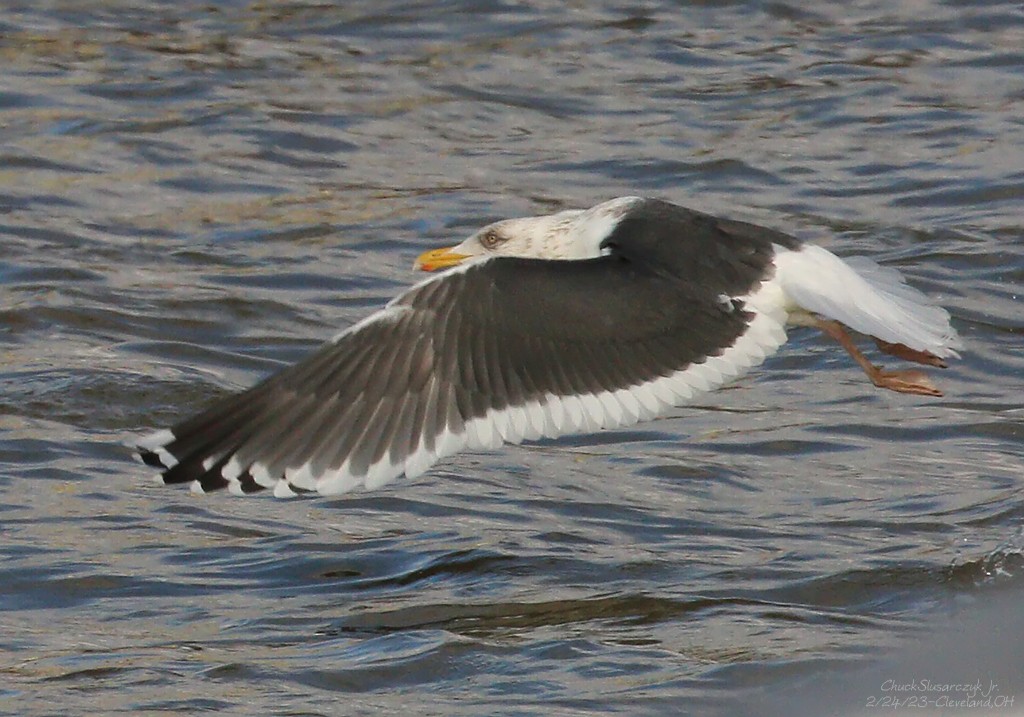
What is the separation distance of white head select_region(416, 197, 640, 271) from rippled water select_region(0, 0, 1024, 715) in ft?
2.36

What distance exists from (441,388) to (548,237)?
1.45 meters

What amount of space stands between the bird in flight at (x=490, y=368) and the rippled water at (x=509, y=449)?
1.86 ft

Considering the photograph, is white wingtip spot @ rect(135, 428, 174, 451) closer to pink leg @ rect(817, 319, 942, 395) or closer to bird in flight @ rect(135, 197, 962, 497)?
bird in flight @ rect(135, 197, 962, 497)

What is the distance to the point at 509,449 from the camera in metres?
7.23

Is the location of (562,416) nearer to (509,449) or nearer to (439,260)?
(439,260)

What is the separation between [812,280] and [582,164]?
14.9 ft

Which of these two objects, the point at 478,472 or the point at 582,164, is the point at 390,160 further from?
the point at 478,472

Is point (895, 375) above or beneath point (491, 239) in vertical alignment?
beneath

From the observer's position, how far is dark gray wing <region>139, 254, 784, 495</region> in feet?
17.2

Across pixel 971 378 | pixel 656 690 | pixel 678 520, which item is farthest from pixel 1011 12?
pixel 656 690

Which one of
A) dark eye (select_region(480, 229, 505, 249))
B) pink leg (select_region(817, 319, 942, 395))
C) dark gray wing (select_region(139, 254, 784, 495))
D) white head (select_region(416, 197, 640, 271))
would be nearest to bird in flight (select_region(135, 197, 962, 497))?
dark gray wing (select_region(139, 254, 784, 495))

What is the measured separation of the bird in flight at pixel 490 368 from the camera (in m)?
5.24

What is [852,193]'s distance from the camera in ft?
32.3

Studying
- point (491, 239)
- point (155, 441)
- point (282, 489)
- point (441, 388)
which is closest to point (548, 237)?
point (491, 239)
